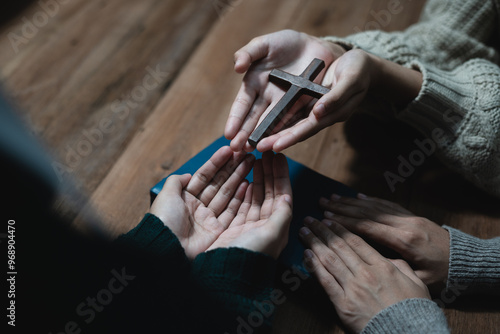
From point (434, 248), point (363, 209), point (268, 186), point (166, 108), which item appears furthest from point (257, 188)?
point (166, 108)

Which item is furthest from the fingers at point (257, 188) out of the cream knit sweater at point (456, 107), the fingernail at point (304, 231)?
the cream knit sweater at point (456, 107)

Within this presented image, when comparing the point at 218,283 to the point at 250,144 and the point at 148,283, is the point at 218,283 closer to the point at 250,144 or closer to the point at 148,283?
the point at 148,283

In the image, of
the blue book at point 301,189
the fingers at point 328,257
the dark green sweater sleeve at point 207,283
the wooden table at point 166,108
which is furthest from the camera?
the wooden table at point 166,108

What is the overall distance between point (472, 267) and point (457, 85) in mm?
449

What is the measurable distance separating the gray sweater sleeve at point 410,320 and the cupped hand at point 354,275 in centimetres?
1

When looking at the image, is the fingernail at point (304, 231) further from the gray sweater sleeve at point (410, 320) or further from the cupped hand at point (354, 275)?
the gray sweater sleeve at point (410, 320)

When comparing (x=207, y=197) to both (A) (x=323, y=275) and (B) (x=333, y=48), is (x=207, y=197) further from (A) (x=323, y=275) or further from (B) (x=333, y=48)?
(B) (x=333, y=48)

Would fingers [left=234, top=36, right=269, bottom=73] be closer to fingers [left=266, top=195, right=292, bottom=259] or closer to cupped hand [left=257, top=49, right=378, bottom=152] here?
cupped hand [left=257, top=49, right=378, bottom=152]

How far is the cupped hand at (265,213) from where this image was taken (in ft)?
2.49

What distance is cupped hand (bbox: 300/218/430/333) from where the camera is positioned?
77 centimetres

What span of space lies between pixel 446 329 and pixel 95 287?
62 centimetres

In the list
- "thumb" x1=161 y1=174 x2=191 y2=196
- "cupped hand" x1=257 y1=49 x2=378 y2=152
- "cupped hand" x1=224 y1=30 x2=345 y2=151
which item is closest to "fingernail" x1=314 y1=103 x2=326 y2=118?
"cupped hand" x1=257 y1=49 x2=378 y2=152

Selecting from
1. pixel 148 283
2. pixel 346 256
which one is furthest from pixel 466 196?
pixel 148 283

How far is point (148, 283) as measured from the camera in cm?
73
